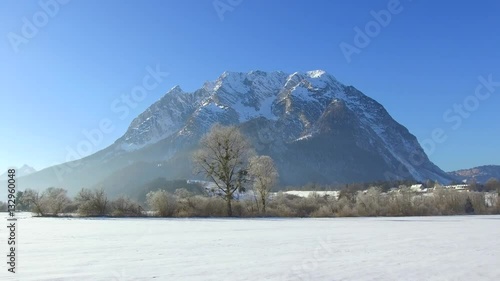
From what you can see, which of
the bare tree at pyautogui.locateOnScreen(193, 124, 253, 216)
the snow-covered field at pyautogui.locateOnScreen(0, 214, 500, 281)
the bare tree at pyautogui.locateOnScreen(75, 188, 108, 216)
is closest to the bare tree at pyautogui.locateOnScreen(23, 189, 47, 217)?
the bare tree at pyautogui.locateOnScreen(75, 188, 108, 216)

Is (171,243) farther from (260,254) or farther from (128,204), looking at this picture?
(128,204)

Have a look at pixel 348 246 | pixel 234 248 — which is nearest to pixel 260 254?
pixel 234 248

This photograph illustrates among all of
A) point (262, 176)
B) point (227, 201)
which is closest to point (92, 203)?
point (227, 201)

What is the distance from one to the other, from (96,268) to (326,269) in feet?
27.1

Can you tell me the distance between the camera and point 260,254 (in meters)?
18.6

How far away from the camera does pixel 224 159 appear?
5841 cm

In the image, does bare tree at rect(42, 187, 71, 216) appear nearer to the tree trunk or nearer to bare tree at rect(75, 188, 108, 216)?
bare tree at rect(75, 188, 108, 216)

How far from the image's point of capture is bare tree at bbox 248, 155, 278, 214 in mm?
63688

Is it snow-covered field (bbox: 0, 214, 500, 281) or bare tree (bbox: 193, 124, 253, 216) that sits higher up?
bare tree (bbox: 193, 124, 253, 216)

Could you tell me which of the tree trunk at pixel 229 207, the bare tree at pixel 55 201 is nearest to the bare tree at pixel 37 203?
the bare tree at pixel 55 201

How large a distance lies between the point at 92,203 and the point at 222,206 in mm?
19509

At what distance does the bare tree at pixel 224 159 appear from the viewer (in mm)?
58344

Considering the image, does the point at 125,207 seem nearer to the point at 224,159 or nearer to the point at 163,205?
the point at 163,205

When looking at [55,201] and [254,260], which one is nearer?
[254,260]
